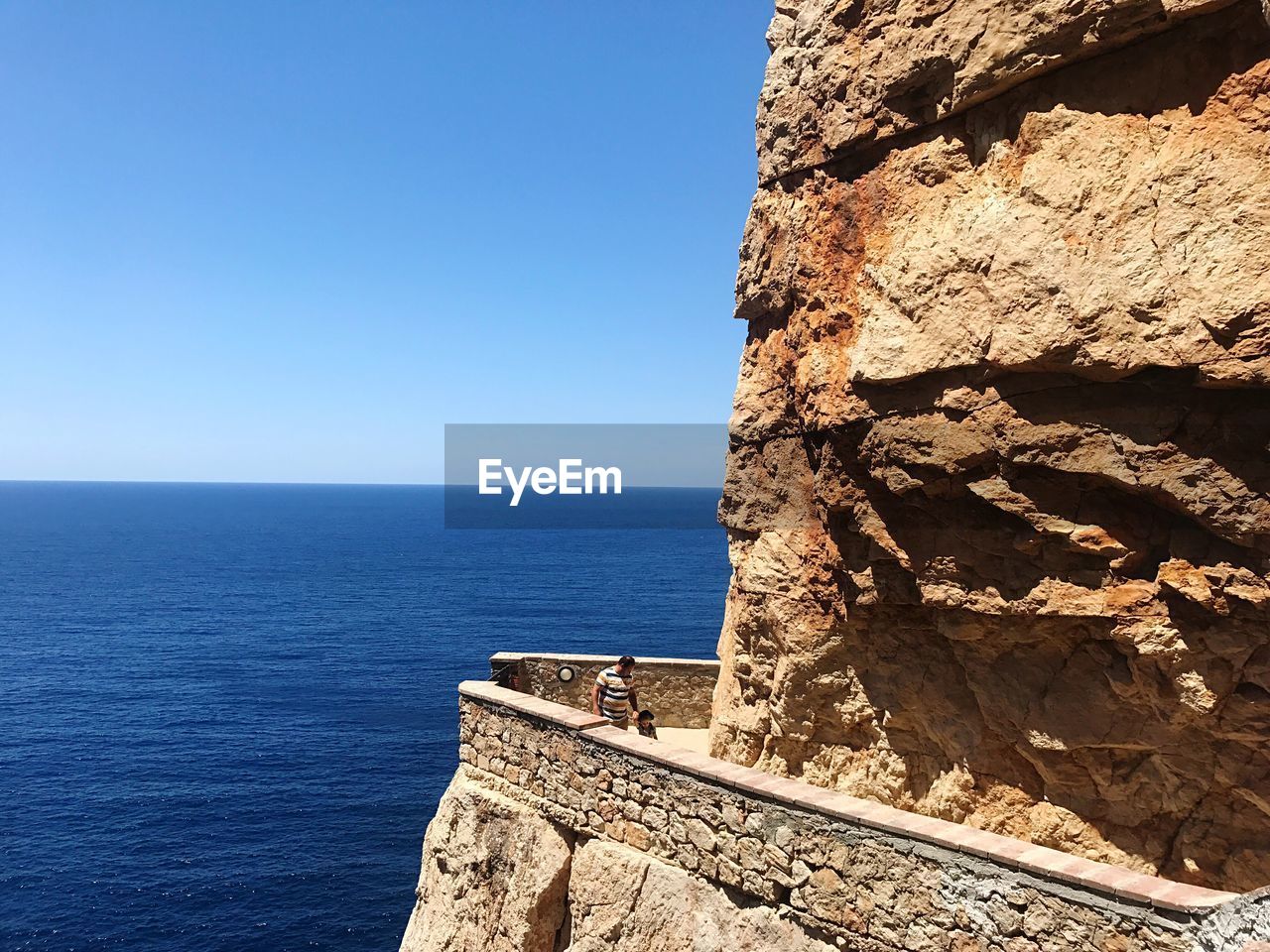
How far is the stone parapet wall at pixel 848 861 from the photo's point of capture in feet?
19.1

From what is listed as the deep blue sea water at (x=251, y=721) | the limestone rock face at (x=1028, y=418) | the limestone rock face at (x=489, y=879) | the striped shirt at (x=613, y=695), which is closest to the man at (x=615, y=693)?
the striped shirt at (x=613, y=695)

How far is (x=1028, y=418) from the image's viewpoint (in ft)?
23.8

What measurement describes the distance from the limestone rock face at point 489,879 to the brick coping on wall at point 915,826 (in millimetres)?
1537

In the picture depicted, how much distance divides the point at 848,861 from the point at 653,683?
25.3ft

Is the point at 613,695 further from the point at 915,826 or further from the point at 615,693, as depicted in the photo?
the point at 915,826

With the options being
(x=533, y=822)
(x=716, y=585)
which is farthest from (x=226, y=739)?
(x=716, y=585)

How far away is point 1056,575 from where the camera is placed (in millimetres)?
7359

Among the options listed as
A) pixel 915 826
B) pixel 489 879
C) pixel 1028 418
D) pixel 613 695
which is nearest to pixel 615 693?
pixel 613 695

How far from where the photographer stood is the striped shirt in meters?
11.3

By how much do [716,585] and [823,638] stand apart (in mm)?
73402

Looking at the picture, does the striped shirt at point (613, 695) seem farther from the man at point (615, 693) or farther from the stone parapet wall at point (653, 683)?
the stone parapet wall at point (653, 683)

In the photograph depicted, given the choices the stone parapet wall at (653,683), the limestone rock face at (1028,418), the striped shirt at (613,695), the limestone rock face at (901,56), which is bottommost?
the stone parapet wall at (653,683)

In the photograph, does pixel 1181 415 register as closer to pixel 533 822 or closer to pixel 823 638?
pixel 823 638

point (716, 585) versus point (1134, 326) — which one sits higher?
point (1134, 326)
